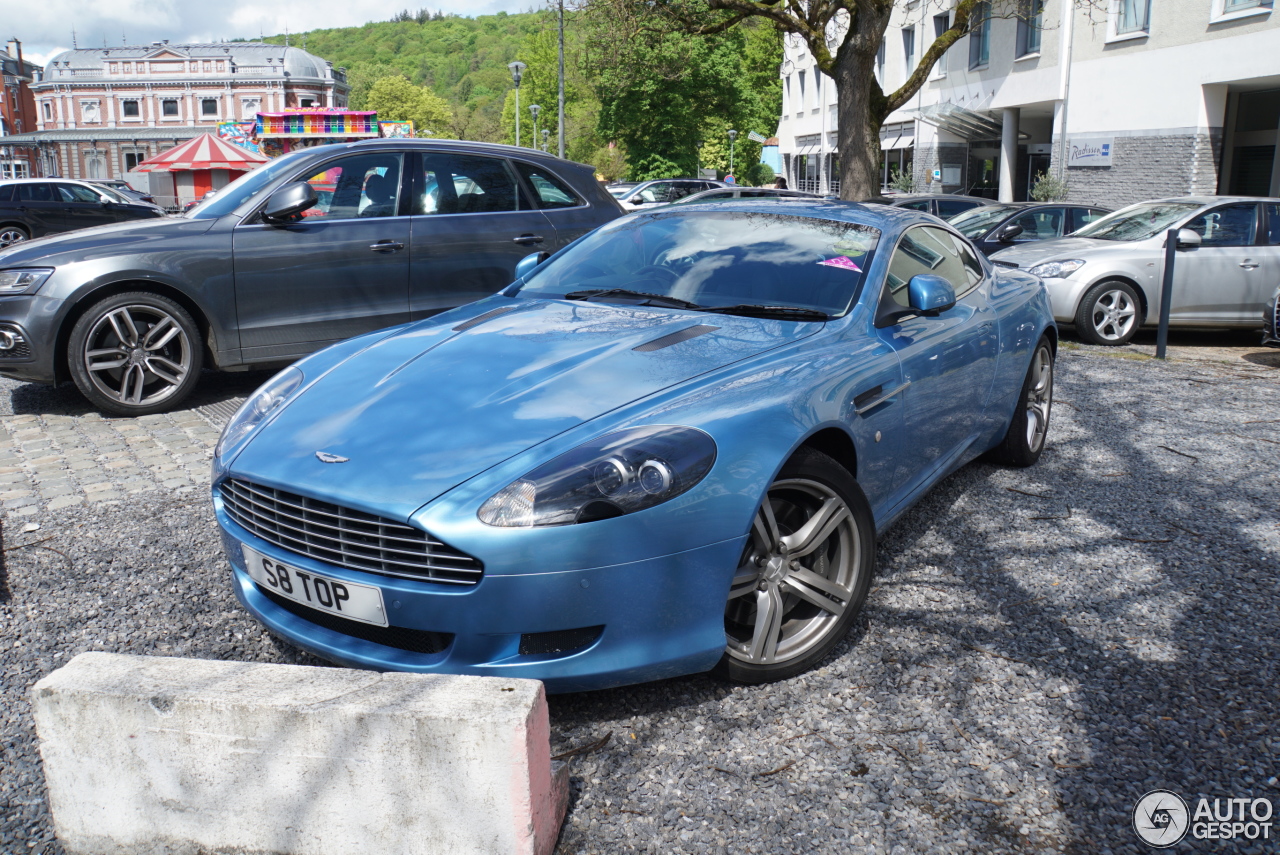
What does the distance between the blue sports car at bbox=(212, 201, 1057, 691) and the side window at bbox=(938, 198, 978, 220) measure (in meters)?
10.6

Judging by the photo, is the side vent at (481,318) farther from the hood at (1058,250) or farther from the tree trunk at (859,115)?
the tree trunk at (859,115)

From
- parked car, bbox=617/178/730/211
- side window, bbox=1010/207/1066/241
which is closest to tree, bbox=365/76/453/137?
parked car, bbox=617/178/730/211

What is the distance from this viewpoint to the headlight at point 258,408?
125 inches

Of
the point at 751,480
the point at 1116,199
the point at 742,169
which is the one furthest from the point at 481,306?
the point at 742,169

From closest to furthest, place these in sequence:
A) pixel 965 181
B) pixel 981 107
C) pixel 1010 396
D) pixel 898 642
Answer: pixel 898 642 < pixel 1010 396 < pixel 981 107 < pixel 965 181

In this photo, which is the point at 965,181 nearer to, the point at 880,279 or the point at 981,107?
the point at 981,107

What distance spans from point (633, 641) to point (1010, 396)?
302 cm

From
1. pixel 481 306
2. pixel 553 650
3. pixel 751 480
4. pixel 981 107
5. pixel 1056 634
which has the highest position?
pixel 981 107

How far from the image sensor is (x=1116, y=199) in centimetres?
2331

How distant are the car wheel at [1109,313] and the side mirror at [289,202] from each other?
713 cm

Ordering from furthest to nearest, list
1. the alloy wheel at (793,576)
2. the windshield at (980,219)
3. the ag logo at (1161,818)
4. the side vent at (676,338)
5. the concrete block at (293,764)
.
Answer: the windshield at (980,219)
the side vent at (676,338)
the alloy wheel at (793,576)
the ag logo at (1161,818)
the concrete block at (293,764)

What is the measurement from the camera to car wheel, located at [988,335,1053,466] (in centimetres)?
519

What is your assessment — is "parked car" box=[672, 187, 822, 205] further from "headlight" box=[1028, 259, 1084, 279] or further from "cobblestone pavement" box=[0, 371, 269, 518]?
"cobblestone pavement" box=[0, 371, 269, 518]

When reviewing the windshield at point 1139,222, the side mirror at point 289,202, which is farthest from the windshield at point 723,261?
the windshield at point 1139,222
